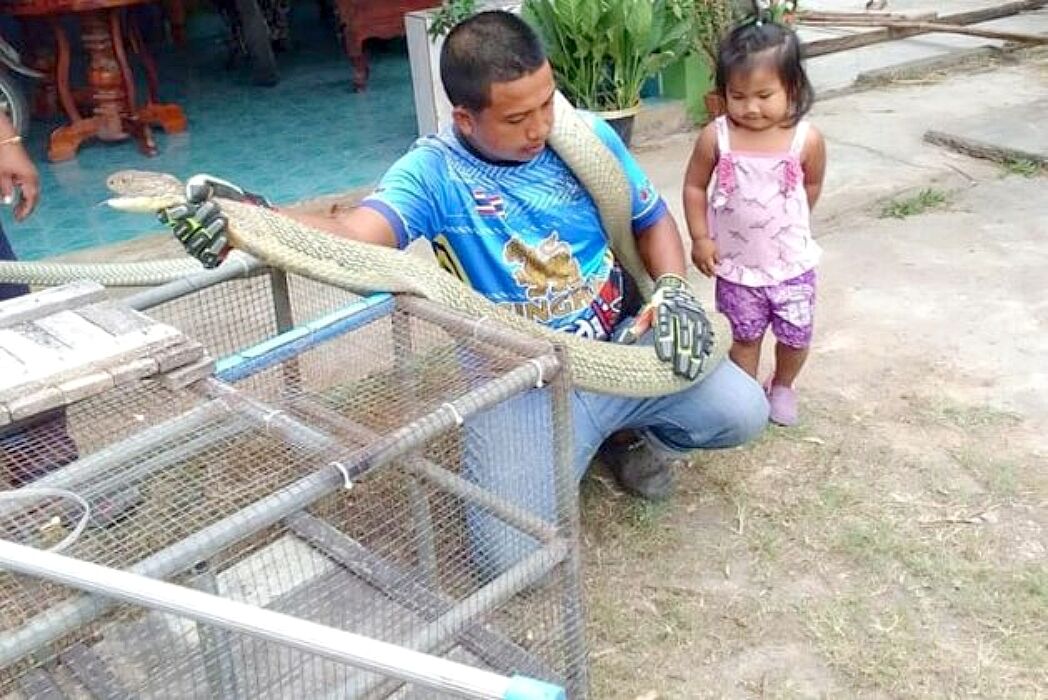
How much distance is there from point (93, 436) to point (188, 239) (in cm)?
31

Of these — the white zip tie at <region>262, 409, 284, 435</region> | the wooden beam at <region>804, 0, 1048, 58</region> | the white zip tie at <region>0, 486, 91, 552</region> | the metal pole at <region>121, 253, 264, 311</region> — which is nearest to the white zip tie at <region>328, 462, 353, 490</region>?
the white zip tie at <region>262, 409, 284, 435</region>

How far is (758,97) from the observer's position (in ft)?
8.43

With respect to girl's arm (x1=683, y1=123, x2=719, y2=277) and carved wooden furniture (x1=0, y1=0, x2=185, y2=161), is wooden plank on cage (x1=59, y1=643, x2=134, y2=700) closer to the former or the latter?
girl's arm (x1=683, y1=123, x2=719, y2=277)

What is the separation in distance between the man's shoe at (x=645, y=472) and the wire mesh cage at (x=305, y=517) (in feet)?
2.07

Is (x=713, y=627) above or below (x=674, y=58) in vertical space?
below

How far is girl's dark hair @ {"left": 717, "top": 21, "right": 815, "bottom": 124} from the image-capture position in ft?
8.24

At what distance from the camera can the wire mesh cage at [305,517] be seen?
4.34 feet

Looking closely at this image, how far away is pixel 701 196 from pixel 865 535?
89cm

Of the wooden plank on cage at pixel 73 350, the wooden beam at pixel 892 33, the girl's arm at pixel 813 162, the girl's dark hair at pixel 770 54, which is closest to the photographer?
the wooden plank on cage at pixel 73 350

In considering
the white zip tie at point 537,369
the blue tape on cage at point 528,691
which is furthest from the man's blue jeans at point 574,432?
the blue tape on cage at point 528,691

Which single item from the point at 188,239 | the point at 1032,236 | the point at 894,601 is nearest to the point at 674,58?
the point at 1032,236

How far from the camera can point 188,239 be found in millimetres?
1663

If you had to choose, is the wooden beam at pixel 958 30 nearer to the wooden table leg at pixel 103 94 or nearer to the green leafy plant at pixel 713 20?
the green leafy plant at pixel 713 20

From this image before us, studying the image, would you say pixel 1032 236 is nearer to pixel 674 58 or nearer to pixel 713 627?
pixel 674 58
